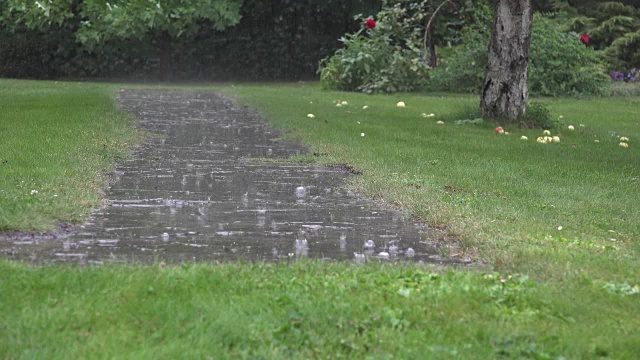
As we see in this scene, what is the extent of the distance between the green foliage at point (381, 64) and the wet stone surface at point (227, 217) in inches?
431

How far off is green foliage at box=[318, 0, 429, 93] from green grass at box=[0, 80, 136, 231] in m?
7.72

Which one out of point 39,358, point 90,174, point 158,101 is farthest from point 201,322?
point 158,101

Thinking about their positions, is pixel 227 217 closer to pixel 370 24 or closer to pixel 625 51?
pixel 370 24

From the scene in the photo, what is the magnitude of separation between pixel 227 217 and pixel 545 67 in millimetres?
15780

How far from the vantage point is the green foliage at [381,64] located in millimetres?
21359

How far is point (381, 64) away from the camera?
71.7ft

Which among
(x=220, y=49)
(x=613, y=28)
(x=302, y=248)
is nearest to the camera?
(x=302, y=248)

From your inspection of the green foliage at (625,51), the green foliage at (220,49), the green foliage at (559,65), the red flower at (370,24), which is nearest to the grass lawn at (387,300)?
the green foliage at (559,65)

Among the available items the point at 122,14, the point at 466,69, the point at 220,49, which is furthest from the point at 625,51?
the point at 122,14

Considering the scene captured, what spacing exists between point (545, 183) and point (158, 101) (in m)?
10.2

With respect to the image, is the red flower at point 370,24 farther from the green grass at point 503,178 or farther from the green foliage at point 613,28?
the green foliage at point 613,28

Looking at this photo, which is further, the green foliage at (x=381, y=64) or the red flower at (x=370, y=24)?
the red flower at (x=370, y=24)

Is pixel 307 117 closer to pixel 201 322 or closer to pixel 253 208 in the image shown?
pixel 253 208

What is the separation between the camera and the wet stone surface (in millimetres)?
5586
